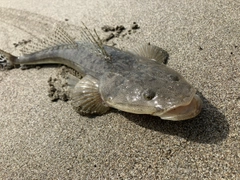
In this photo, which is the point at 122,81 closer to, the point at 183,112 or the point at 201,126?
the point at 183,112

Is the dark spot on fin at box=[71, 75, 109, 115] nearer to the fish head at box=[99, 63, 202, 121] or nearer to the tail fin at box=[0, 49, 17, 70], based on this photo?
the fish head at box=[99, 63, 202, 121]

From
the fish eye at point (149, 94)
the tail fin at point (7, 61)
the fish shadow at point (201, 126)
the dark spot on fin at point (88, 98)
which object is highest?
the fish eye at point (149, 94)

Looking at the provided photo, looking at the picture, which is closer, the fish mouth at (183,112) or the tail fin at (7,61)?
the fish mouth at (183,112)

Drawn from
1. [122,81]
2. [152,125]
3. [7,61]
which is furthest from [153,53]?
[7,61]

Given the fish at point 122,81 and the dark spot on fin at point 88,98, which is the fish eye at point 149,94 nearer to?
the fish at point 122,81

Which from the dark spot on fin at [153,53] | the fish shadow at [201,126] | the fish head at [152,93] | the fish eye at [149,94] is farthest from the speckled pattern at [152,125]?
the fish eye at [149,94]

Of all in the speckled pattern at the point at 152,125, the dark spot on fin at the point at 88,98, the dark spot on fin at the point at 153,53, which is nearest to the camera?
the speckled pattern at the point at 152,125

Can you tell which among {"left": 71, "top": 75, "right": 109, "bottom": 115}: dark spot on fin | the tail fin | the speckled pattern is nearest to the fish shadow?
the speckled pattern

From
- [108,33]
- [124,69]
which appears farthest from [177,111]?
[108,33]
